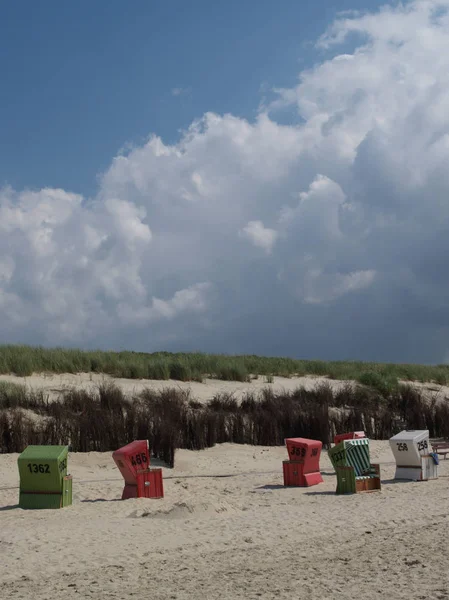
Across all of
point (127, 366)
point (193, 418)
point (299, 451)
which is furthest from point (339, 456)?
point (127, 366)

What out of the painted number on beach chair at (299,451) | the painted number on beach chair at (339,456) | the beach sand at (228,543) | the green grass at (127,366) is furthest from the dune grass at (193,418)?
the painted number on beach chair at (339,456)

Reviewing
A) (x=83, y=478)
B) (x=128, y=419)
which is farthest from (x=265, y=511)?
(x=128, y=419)

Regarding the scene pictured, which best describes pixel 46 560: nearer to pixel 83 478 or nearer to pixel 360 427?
pixel 83 478

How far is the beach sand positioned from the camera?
675cm

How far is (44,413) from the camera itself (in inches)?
696

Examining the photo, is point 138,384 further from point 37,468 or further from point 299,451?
point 37,468

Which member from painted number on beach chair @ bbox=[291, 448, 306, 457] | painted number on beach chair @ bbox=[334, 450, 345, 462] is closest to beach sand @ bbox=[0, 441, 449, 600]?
painted number on beach chair @ bbox=[334, 450, 345, 462]

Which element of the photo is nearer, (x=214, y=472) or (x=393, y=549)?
(x=393, y=549)

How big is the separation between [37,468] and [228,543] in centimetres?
384

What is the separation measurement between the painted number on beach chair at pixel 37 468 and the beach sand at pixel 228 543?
1.97ft

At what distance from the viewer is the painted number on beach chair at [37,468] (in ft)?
37.1

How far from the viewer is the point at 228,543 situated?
877cm

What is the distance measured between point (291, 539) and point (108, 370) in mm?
16036

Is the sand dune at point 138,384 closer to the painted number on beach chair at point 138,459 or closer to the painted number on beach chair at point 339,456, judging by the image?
the painted number on beach chair at point 339,456
